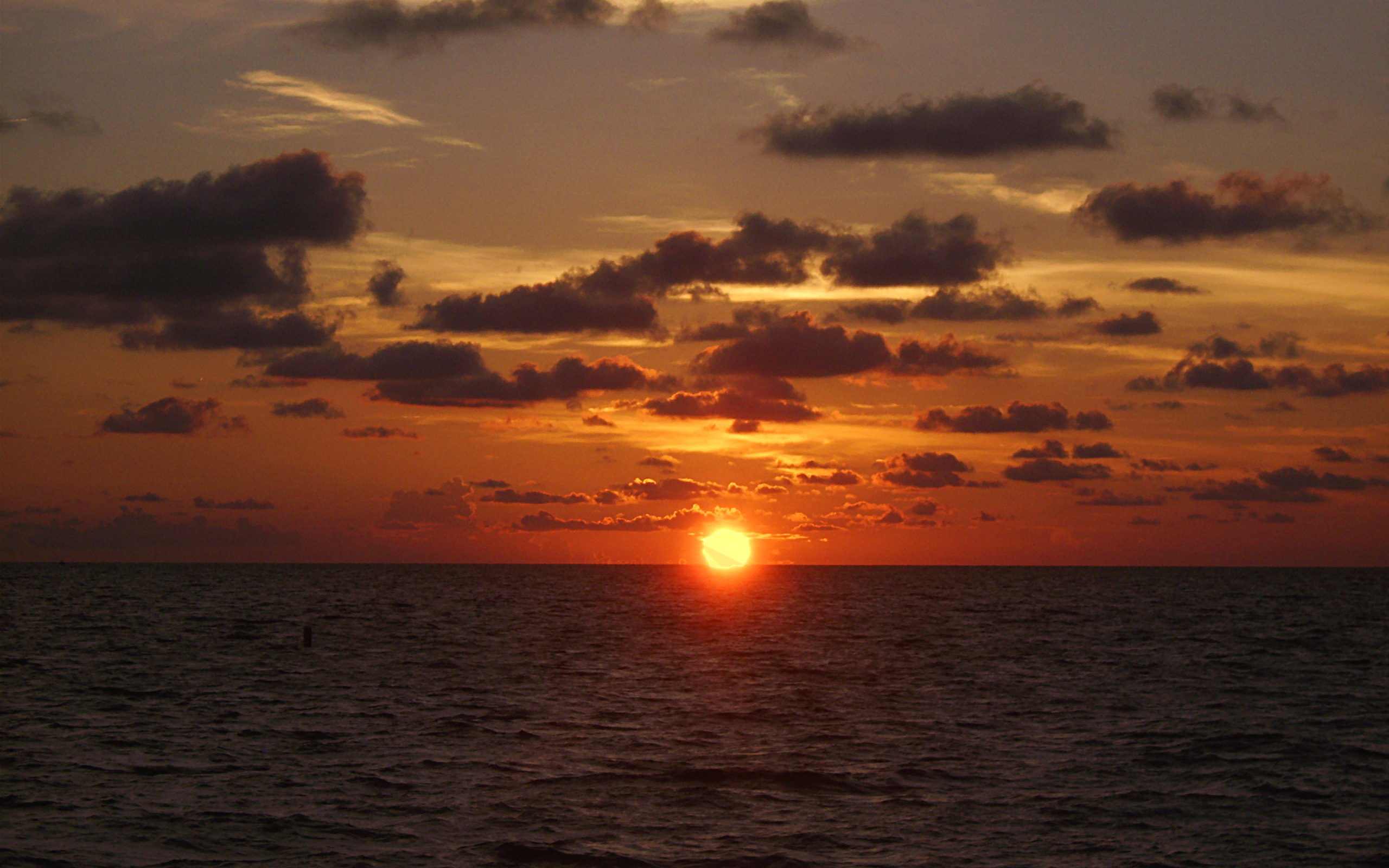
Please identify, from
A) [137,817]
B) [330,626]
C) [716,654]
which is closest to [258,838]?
[137,817]

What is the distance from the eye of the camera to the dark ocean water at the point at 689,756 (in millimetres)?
33344

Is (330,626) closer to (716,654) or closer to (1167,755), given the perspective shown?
(716,654)

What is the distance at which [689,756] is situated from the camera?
150ft

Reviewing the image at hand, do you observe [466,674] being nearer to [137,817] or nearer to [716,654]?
[716,654]

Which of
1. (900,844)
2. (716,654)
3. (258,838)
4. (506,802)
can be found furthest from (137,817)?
(716,654)

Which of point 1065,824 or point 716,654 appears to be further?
point 716,654

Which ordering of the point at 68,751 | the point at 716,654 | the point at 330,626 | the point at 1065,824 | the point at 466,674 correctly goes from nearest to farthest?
the point at 1065,824
the point at 68,751
the point at 466,674
the point at 716,654
the point at 330,626

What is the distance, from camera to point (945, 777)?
138ft

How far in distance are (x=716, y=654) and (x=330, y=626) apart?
50170 millimetres

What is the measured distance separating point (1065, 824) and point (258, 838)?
22493mm

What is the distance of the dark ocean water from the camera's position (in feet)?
109

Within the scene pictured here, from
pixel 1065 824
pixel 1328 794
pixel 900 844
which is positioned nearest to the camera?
pixel 900 844

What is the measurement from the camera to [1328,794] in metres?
39.9

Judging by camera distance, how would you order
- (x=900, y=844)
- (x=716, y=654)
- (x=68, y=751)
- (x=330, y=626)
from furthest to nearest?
1. (x=330, y=626)
2. (x=716, y=654)
3. (x=68, y=751)
4. (x=900, y=844)
